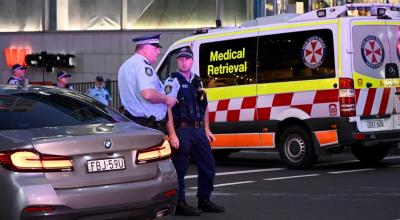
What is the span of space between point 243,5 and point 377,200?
49.0ft

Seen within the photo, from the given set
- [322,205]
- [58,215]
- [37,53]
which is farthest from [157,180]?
[37,53]

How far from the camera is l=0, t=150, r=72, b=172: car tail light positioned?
514cm

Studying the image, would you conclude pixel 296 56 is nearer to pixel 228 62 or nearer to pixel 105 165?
pixel 228 62

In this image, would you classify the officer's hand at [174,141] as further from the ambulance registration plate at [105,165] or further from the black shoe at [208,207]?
the ambulance registration plate at [105,165]

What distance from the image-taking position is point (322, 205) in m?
8.05

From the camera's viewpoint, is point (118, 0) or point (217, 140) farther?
point (118, 0)

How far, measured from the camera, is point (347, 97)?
35.9ft

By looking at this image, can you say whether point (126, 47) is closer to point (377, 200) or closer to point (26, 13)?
point (26, 13)

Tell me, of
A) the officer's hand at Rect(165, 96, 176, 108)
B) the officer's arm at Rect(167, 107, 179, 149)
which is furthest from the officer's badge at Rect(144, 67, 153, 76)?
the officer's arm at Rect(167, 107, 179, 149)

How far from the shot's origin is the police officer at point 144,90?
702 cm

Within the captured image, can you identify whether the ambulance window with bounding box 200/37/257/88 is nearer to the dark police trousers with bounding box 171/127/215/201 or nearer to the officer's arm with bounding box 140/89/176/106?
the dark police trousers with bounding box 171/127/215/201

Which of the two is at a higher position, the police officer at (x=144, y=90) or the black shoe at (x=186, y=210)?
the police officer at (x=144, y=90)

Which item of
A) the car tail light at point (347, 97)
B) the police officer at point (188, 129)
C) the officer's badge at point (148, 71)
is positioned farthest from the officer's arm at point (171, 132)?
the car tail light at point (347, 97)

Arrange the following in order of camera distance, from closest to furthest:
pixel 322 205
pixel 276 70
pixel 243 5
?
pixel 322 205
pixel 276 70
pixel 243 5
